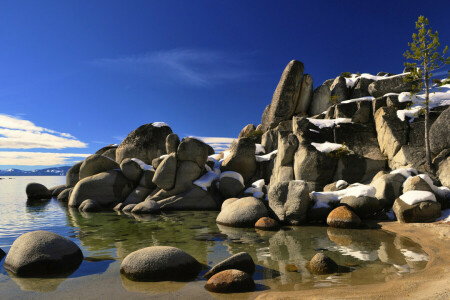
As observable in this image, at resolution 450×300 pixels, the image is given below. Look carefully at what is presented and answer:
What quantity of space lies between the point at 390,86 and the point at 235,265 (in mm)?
28718

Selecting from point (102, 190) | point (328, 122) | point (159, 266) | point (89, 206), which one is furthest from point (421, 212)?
point (102, 190)

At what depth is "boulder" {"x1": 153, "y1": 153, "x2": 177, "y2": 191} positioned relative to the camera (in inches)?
941

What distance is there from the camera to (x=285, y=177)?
78.8 ft

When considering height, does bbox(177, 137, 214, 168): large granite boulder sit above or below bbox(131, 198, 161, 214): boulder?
above

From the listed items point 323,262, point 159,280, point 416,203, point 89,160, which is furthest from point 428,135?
point 89,160

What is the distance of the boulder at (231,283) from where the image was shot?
6.92 m

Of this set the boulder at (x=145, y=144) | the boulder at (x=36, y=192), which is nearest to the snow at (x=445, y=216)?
the boulder at (x=145, y=144)

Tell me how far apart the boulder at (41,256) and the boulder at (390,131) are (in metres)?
21.9

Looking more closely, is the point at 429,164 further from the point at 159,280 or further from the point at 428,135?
the point at 159,280

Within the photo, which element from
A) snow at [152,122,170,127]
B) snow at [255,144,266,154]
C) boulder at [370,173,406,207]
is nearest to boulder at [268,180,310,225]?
boulder at [370,173,406,207]

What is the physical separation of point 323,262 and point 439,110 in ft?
71.7

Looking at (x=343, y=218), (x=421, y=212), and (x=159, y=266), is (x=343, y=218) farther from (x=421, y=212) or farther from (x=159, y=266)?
(x=159, y=266)

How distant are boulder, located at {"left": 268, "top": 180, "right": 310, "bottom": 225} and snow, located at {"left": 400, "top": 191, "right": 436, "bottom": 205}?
4.55 metres

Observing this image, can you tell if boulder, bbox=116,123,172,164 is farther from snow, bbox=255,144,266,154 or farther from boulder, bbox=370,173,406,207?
boulder, bbox=370,173,406,207
